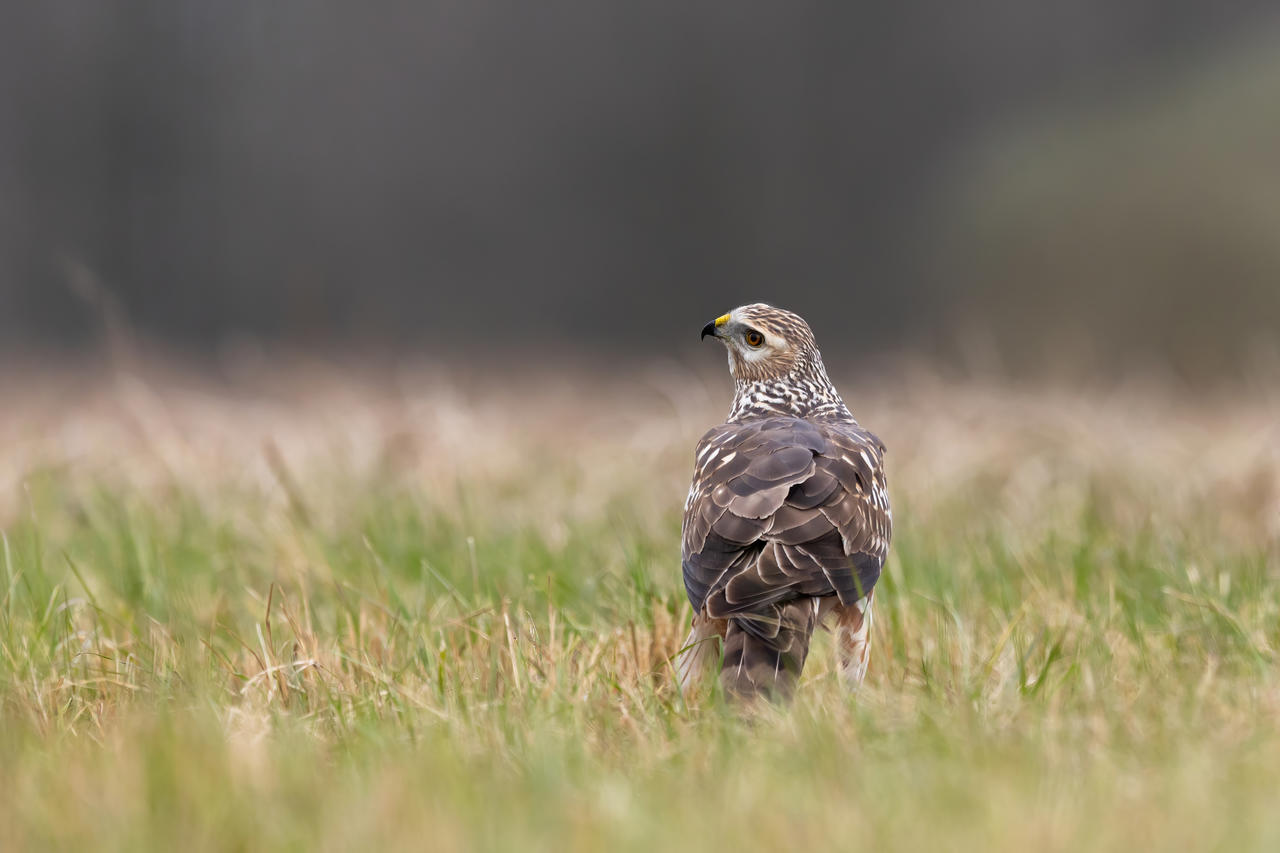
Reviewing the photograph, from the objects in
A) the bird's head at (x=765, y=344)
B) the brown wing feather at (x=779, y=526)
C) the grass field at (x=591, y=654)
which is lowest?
the grass field at (x=591, y=654)

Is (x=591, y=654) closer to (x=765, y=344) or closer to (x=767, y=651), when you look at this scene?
(x=767, y=651)

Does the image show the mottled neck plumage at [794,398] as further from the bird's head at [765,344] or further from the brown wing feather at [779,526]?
the brown wing feather at [779,526]

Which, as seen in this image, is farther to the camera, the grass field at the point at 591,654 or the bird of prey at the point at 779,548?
the bird of prey at the point at 779,548

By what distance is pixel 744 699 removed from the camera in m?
3.61

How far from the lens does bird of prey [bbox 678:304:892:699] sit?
3766 mm

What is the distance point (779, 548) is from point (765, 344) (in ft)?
5.18

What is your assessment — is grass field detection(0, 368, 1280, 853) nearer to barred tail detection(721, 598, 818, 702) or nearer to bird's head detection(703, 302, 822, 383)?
barred tail detection(721, 598, 818, 702)

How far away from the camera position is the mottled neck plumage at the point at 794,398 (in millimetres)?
5176

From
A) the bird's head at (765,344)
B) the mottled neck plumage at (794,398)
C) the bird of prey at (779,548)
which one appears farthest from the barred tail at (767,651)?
the bird's head at (765,344)

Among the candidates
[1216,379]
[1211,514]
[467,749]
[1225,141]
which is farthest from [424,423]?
[1225,141]

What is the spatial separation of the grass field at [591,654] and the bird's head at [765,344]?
799 millimetres

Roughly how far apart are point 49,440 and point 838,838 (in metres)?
7.16

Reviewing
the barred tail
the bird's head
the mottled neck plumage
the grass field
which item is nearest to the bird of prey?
the barred tail

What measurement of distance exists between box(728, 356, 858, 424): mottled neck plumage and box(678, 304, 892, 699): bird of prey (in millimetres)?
550
